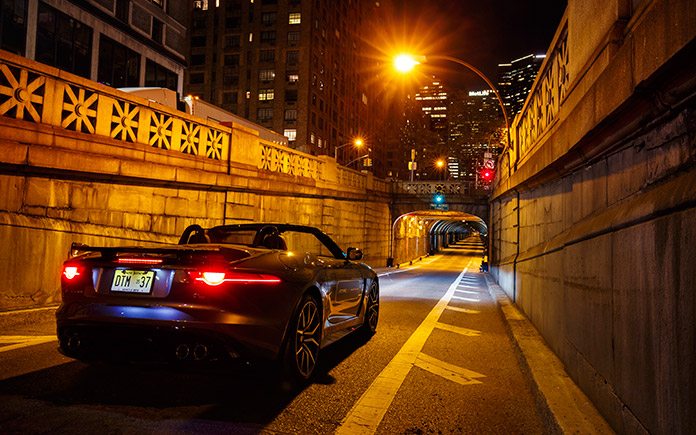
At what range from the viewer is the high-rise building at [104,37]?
72.8 ft

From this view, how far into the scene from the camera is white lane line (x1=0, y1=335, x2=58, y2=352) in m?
5.31

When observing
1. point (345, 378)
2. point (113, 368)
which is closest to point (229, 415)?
point (345, 378)

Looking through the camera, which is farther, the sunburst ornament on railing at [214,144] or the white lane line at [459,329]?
the sunburst ornament on railing at [214,144]

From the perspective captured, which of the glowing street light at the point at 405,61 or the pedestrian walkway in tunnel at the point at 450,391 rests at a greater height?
the glowing street light at the point at 405,61

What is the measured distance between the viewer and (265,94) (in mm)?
72625

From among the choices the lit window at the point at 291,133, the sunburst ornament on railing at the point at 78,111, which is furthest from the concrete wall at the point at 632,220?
the lit window at the point at 291,133

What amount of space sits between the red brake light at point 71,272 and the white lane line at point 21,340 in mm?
2110

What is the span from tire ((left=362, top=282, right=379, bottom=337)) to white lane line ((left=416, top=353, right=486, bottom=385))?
115cm

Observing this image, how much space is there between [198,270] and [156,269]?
355 millimetres

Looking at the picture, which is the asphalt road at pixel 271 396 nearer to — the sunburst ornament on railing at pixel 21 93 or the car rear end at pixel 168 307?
the car rear end at pixel 168 307

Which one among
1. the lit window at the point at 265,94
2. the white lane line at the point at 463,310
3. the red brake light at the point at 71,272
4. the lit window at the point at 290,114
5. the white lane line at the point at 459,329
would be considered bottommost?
the white lane line at the point at 463,310

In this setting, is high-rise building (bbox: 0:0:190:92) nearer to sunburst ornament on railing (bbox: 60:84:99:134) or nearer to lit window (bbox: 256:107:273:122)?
sunburst ornament on railing (bbox: 60:84:99:134)

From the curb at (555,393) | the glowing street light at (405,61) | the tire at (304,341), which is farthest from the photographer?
the glowing street light at (405,61)

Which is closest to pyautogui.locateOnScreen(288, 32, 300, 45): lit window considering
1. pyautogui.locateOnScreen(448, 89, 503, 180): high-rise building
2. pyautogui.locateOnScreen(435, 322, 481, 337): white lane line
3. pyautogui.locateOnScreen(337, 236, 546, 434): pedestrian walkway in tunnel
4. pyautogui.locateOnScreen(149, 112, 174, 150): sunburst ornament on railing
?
pyautogui.locateOnScreen(448, 89, 503, 180): high-rise building
